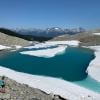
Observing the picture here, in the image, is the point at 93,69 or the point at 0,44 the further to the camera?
the point at 0,44

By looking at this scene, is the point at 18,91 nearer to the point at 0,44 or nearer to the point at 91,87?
the point at 91,87

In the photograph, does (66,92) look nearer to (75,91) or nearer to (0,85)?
(75,91)

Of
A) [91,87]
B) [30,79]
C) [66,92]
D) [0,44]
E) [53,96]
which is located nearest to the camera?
[53,96]

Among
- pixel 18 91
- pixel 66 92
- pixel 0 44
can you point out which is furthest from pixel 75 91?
pixel 0 44

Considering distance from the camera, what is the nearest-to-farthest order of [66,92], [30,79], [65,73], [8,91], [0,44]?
[8,91]
[66,92]
[30,79]
[65,73]
[0,44]

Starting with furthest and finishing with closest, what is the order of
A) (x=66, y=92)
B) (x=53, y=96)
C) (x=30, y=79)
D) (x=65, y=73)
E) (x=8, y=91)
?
(x=65, y=73) → (x=30, y=79) → (x=66, y=92) → (x=53, y=96) → (x=8, y=91)

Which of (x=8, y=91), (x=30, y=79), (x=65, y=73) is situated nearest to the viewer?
(x=8, y=91)

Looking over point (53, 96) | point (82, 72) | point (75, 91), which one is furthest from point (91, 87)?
point (82, 72)

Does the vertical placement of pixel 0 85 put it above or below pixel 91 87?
above

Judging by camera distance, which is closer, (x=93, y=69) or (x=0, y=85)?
(x=0, y=85)
